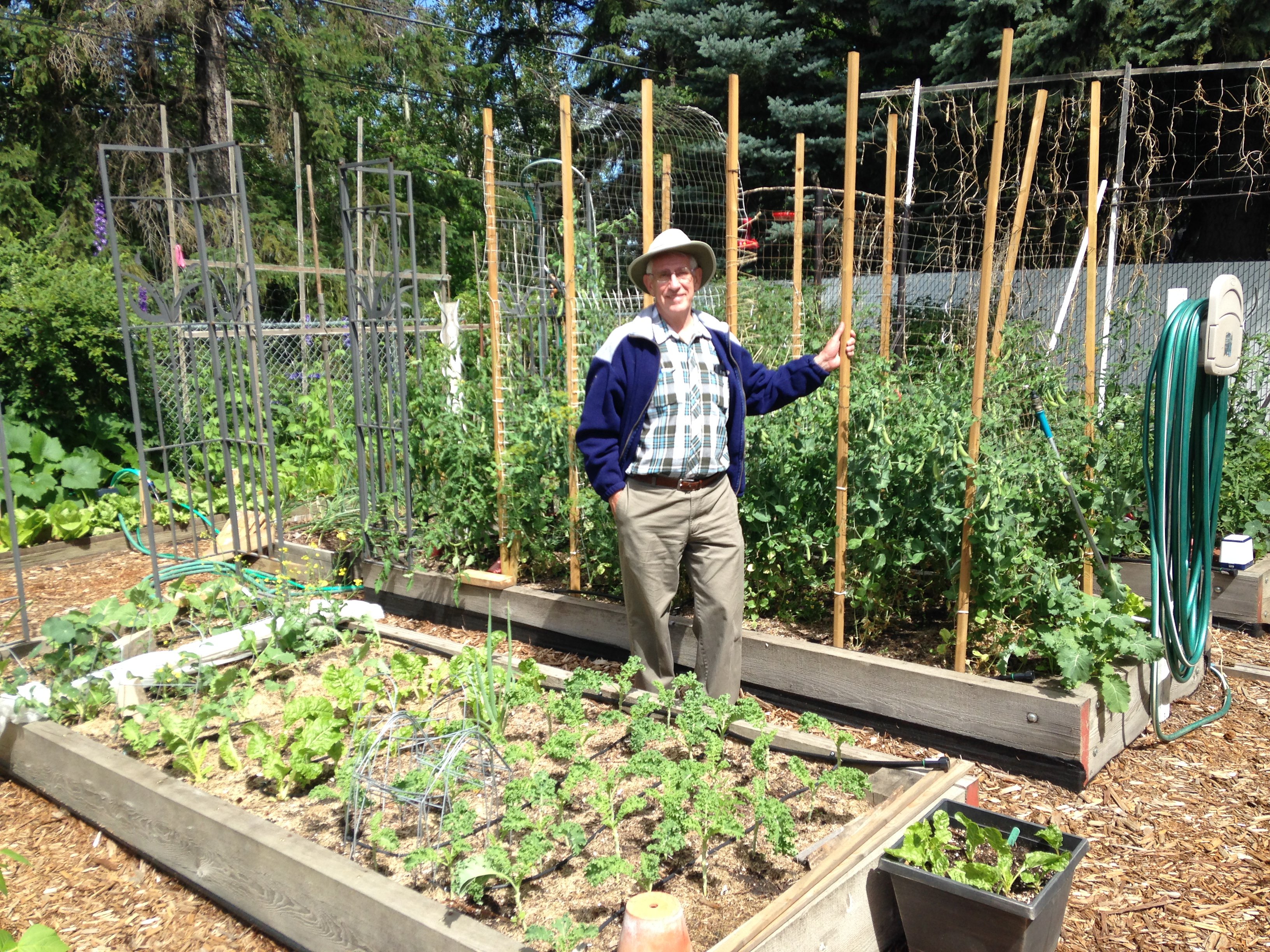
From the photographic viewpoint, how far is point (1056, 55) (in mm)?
9547

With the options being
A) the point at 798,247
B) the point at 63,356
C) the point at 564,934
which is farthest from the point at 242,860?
the point at 63,356

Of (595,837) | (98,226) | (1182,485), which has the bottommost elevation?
(595,837)

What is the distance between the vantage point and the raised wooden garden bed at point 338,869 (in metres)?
2.18

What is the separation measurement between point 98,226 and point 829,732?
1346cm

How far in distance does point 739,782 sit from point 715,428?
1.23 m

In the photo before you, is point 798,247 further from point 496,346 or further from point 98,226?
point 98,226

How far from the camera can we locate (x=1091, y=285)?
397cm

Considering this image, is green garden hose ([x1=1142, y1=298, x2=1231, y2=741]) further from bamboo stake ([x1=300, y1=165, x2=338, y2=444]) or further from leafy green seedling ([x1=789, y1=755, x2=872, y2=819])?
bamboo stake ([x1=300, y1=165, x2=338, y2=444])

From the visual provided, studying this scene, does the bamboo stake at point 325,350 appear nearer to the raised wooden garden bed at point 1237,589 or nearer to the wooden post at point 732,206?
the wooden post at point 732,206

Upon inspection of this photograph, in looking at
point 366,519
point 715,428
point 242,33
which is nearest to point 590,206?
point 366,519

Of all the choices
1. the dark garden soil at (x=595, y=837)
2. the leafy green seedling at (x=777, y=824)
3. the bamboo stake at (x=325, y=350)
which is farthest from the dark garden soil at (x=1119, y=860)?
the bamboo stake at (x=325, y=350)

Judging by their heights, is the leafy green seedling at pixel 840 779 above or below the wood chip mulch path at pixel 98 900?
above

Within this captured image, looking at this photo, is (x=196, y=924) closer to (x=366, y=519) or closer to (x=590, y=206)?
(x=366, y=519)

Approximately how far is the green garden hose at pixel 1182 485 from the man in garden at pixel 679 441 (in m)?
1.17
